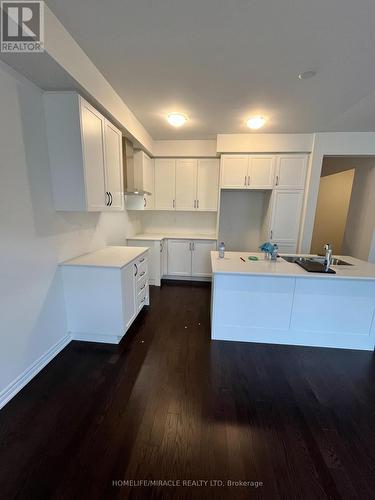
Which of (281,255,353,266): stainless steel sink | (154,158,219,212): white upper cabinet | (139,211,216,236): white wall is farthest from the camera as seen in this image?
(139,211,216,236): white wall

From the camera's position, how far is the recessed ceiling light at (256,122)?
294 centimetres

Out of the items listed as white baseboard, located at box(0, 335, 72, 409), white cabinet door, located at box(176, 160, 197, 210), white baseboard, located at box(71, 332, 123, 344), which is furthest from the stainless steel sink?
white baseboard, located at box(0, 335, 72, 409)

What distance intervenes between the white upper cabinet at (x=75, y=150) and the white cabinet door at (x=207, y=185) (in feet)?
7.01

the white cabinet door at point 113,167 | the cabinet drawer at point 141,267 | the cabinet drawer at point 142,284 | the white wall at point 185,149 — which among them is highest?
the white wall at point 185,149

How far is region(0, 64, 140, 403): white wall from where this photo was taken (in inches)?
61.2

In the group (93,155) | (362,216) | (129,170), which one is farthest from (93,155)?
(362,216)

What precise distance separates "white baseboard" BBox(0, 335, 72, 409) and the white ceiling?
104 inches

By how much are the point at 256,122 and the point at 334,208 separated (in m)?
4.01

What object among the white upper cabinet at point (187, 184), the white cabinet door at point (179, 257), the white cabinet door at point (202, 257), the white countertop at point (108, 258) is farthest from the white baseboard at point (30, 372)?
the white upper cabinet at point (187, 184)

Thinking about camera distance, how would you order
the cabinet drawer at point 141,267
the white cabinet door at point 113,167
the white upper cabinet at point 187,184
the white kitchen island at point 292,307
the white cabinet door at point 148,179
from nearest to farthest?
the white kitchen island at point 292,307, the white cabinet door at point 113,167, the cabinet drawer at point 141,267, the white cabinet door at point 148,179, the white upper cabinet at point 187,184

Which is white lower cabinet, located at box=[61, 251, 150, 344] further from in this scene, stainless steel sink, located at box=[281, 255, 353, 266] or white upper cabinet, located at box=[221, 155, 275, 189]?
white upper cabinet, located at box=[221, 155, 275, 189]

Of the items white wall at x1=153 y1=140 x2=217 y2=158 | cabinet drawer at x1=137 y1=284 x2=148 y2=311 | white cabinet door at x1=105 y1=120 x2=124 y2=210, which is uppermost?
white wall at x1=153 y1=140 x2=217 y2=158

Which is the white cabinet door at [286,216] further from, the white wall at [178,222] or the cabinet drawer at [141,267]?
the cabinet drawer at [141,267]

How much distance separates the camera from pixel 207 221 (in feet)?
14.9
